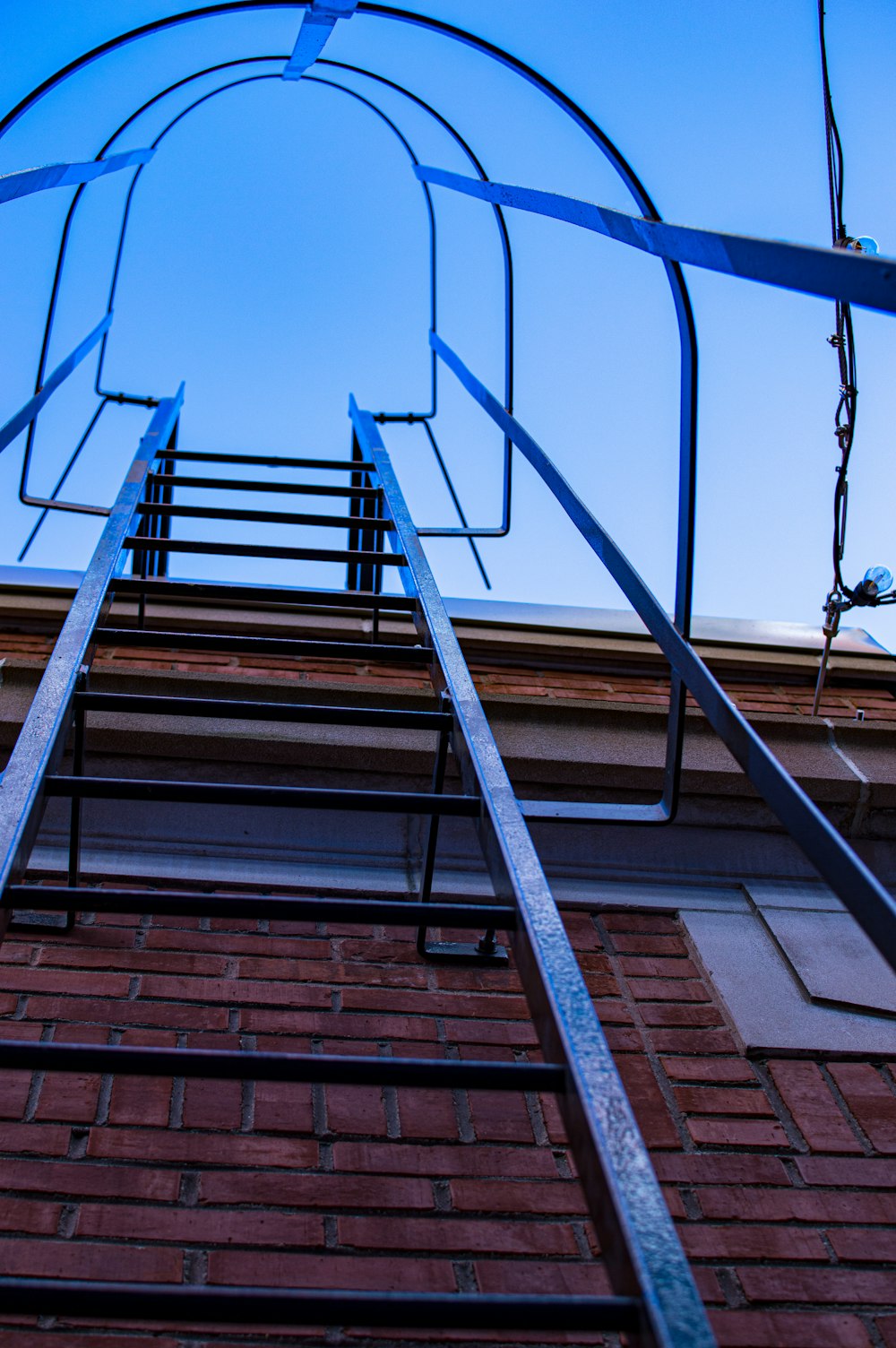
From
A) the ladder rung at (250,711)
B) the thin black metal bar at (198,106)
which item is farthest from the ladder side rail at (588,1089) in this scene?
the thin black metal bar at (198,106)

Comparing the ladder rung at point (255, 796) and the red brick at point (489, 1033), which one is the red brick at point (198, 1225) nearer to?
the red brick at point (489, 1033)

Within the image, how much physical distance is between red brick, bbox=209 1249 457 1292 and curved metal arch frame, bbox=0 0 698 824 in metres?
0.83

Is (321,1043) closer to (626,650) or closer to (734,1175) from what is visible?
(734,1175)

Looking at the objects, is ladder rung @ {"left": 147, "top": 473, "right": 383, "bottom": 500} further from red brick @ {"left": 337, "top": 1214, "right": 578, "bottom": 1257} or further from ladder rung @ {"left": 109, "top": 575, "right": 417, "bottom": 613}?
red brick @ {"left": 337, "top": 1214, "right": 578, "bottom": 1257}

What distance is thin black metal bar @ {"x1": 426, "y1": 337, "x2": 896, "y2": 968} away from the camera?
1.01 metres

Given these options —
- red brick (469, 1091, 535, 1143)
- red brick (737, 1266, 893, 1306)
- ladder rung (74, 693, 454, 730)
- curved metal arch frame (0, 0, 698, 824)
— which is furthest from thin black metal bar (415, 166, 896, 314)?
red brick (737, 1266, 893, 1306)

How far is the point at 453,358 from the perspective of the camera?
131 inches

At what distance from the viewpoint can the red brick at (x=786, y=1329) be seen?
1643 millimetres

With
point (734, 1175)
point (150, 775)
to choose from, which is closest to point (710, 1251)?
point (734, 1175)

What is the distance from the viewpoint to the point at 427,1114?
6.40 feet

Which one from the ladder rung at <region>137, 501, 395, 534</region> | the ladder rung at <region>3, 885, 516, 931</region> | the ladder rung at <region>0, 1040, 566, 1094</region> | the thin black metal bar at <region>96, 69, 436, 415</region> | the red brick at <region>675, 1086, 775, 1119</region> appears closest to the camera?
the ladder rung at <region>0, 1040, 566, 1094</region>

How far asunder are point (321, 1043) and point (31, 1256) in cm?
61

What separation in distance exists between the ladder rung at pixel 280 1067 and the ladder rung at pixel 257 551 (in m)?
1.48

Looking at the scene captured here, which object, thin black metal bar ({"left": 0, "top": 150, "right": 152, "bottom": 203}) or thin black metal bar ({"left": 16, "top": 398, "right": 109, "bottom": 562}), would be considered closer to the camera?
thin black metal bar ({"left": 0, "top": 150, "right": 152, "bottom": 203})
